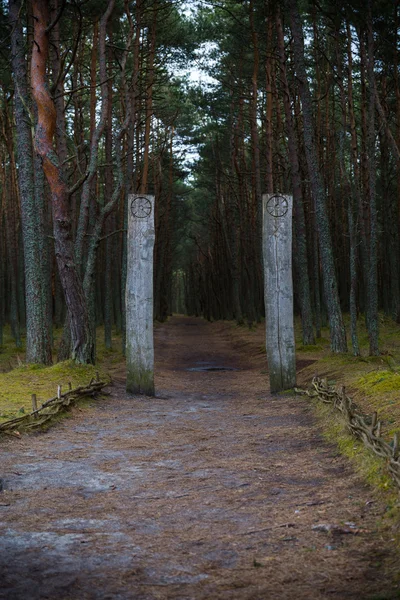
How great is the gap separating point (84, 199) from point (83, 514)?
11.2 m

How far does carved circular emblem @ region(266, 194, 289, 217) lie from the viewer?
33.8 feet

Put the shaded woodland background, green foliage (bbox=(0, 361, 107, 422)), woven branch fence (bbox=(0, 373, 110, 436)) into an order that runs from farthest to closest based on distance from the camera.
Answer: the shaded woodland background → green foliage (bbox=(0, 361, 107, 422)) → woven branch fence (bbox=(0, 373, 110, 436))

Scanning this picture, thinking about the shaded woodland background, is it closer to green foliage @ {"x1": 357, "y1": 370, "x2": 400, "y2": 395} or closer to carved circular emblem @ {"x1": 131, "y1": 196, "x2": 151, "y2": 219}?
carved circular emblem @ {"x1": 131, "y1": 196, "x2": 151, "y2": 219}

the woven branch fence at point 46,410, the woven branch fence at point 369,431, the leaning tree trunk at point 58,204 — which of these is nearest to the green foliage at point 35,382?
the woven branch fence at point 46,410

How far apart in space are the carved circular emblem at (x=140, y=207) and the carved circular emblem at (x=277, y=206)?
1.95 m

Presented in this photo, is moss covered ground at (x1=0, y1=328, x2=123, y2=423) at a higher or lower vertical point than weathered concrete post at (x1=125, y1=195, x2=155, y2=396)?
lower

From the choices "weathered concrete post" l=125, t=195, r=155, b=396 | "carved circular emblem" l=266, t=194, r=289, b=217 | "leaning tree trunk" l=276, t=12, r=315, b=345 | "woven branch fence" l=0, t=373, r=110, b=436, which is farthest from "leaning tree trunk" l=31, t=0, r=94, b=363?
"leaning tree trunk" l=276, t=12, r=315, b=345

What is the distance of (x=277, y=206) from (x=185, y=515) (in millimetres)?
6908

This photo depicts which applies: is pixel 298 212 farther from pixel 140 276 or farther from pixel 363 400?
pixel 363 400

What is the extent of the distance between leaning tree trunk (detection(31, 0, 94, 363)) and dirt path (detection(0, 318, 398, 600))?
5.00 meters

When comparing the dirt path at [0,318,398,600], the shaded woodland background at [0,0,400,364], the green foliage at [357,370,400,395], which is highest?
the shaded woodland background at [0,0,400,364]

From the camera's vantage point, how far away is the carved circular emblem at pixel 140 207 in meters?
10.6

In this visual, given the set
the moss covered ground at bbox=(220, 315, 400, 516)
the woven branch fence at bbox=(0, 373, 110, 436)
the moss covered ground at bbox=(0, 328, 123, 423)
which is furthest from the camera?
the moss covered ground at bbox=(0, 328, 123, 423)

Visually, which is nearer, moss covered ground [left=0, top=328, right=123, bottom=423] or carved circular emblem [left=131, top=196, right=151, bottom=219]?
moss covered ground [left=0, top=328, right=123, bottom=423]
